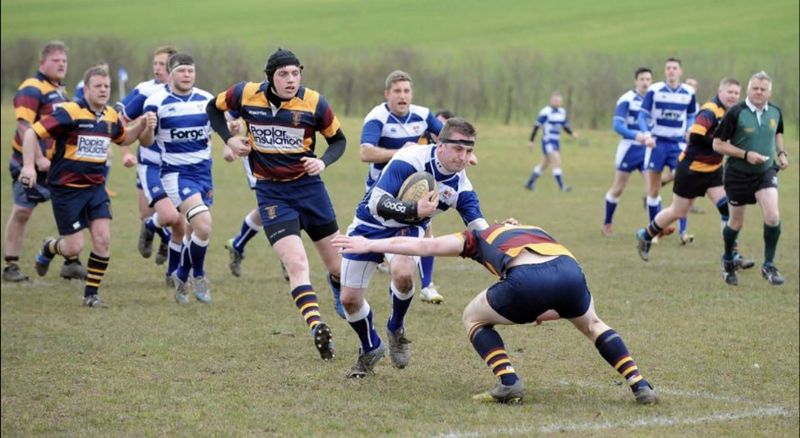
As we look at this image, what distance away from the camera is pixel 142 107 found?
1096 centimetres

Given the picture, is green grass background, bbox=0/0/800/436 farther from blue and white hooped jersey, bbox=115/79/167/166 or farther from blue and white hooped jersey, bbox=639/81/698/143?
blue and white hooped jersey, bbox=639/81/698/143

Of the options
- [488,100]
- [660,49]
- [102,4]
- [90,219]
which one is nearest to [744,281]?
[90,219]

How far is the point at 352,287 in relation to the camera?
769 centimetres

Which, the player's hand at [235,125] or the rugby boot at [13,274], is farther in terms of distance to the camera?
the rugby boot at [13,274]

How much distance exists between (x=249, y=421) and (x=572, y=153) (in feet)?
101

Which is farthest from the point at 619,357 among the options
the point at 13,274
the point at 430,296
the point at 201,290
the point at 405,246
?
the point at 13,274

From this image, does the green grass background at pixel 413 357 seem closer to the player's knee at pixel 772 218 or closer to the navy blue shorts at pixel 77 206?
the player's knee at pixel 772 218

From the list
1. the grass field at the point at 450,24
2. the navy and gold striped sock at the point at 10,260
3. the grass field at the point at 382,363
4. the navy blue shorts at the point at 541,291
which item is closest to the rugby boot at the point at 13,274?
the navy and gold striped sock at the point at 10,260

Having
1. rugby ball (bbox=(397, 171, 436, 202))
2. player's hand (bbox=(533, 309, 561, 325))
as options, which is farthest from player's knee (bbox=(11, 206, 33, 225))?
player's hand (bbox=(533, 309, 561, 325))

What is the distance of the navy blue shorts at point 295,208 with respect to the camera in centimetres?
833

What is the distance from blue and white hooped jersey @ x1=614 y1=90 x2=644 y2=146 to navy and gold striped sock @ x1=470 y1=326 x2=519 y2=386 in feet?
33.2

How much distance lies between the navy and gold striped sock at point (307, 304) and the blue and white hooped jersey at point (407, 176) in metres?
0.64

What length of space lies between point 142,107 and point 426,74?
35.6 meters

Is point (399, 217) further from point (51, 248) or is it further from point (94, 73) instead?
point (51, 248)
